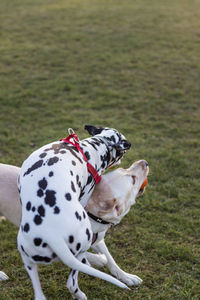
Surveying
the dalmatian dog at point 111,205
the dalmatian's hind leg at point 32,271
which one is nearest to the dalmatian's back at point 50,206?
the dalmatian's hind leg at point 32,271

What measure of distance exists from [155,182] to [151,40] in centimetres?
640

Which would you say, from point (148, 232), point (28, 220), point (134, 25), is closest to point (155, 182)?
point (148, 232)

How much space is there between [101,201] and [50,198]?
78 centimetres

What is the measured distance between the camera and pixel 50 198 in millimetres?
3045

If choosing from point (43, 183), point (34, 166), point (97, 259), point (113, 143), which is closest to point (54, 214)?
point (43, 183)

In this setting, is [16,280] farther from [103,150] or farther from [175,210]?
[175,210]

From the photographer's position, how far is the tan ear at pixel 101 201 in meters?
3.66

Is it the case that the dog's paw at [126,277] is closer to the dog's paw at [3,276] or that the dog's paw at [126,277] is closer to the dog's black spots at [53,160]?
the dog's paw at [3,276]

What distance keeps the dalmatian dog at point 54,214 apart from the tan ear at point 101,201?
0.38 feet

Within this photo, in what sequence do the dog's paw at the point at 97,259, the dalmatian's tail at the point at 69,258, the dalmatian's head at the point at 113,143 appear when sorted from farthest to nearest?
the dalmatian's head at the point at 113,143 < the dog's paw at the point at 97,259 < the dalmatian's tail at the point at 69,258

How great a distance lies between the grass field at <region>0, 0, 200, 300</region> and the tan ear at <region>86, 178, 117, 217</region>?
2.77 ft

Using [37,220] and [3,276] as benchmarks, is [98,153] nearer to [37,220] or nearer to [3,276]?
[37,220]

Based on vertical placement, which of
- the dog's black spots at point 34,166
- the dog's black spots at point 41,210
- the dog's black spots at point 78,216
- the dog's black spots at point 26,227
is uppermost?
the dog's black spots at point 34,166

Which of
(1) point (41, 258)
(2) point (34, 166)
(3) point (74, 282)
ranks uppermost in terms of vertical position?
(2) point (34, 166)
